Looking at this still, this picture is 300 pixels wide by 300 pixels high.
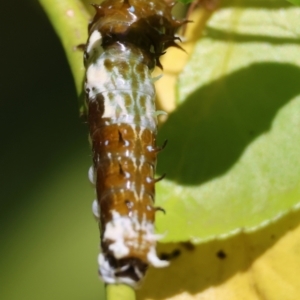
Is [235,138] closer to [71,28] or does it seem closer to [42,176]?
[71,28]

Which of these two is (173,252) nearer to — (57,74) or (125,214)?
(125,214)

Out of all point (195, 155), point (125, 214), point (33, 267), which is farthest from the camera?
point (33, 267)

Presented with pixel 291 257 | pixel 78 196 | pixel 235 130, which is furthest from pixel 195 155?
pixel 78 196

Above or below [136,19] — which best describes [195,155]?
below

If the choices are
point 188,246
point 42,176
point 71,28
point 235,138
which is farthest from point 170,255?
point 42,176

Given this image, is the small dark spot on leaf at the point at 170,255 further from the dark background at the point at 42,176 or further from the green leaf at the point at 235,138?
the dark background at the point at 42,176

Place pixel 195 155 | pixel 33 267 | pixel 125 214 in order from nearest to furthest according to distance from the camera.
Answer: pixel 125 214
pixel 195 155
pixel 33 267
